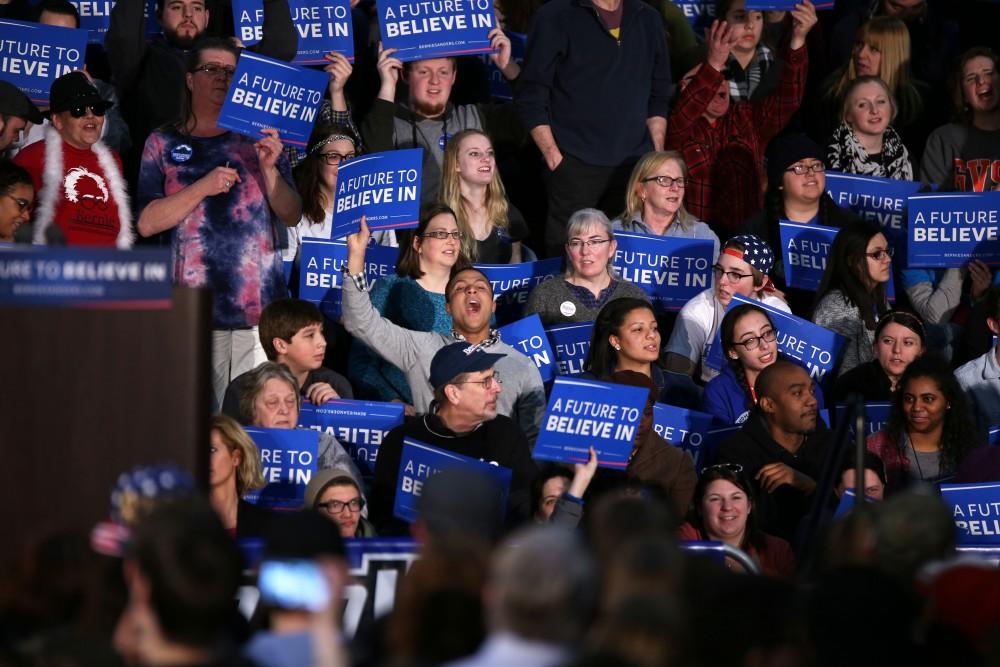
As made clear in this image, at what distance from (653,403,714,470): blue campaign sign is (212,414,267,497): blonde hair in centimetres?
185

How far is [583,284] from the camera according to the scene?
9.00 meters

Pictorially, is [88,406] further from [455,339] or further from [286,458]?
[455,339]

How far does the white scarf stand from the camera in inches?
319

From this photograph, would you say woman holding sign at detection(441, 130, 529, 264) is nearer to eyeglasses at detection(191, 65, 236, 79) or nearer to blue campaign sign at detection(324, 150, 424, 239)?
blue campaign sign at detection(324, 150, 424, 239)

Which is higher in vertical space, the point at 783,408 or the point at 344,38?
the point at 344,38

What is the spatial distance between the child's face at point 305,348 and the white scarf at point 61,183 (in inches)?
33.6

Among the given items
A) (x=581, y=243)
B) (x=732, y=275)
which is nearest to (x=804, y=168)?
(x=732, y=275)

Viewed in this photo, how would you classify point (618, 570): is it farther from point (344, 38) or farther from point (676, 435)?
point (344, 38)

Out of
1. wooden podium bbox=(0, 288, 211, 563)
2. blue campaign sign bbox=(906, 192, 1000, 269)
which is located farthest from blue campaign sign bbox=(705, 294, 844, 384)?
wooden podium bbox=(0, 288, 211, 563)

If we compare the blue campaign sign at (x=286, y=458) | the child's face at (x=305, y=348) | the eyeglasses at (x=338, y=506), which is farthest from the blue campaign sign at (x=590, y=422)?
the child's face at (x=305, y=348)

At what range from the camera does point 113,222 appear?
26.9 ft

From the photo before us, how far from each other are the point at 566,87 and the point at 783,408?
2944 millimetres

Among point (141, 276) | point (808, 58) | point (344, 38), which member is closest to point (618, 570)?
point (141, 276)

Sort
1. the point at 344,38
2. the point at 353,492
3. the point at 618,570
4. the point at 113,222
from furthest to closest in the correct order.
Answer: the point at 344,38 → the point at 113,222 → the point at 353,492 → the point at 618,570
